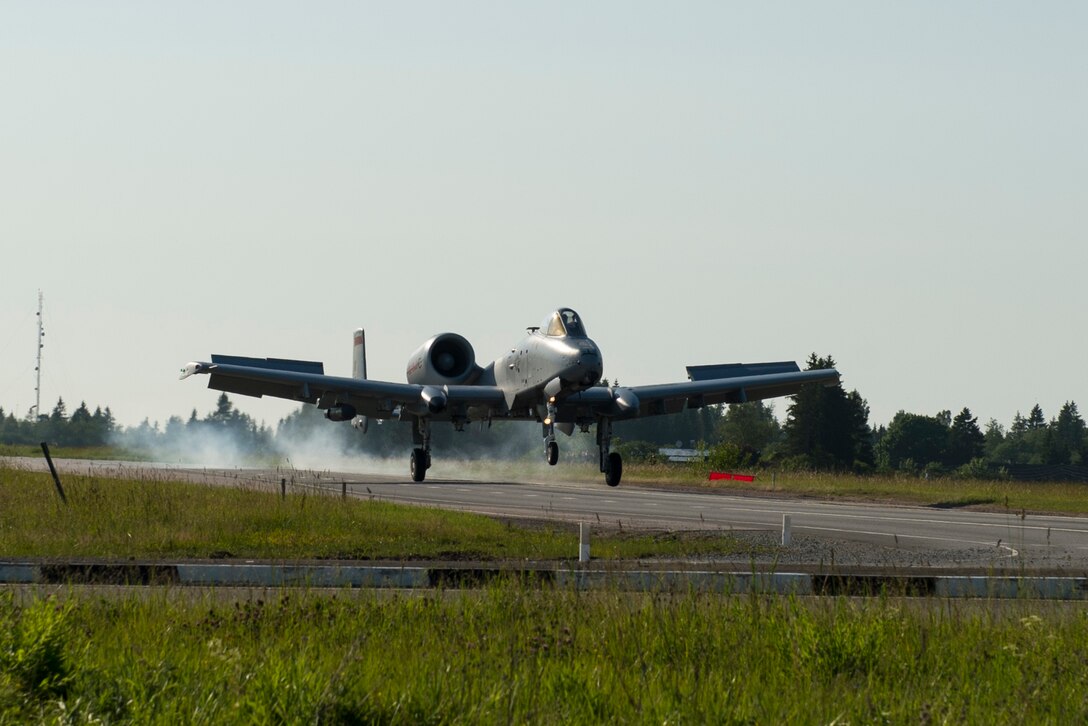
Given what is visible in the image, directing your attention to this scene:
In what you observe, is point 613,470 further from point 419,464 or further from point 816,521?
point 816,521

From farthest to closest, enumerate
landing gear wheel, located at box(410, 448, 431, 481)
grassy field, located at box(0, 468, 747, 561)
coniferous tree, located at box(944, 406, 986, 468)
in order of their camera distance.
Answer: coniferous tree, located at box(944, 406, 986, 468) < landing gear wheel, located at box(410, 448, 431, 481) < grassy field, located at box(0, 468, 747, 561)

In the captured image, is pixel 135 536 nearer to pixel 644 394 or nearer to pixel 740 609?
pixel 740 609

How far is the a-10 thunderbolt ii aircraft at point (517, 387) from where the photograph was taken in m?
34.9

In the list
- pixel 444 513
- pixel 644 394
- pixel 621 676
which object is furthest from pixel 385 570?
pixel 644 394

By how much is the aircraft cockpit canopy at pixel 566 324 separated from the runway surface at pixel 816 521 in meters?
4.36

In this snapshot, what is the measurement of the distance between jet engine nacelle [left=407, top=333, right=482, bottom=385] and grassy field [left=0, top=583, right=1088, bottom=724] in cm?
3247

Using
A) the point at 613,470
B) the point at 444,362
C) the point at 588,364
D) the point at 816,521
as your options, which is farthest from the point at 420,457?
the point at 816,521

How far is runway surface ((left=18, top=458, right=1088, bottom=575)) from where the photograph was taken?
1809 cm

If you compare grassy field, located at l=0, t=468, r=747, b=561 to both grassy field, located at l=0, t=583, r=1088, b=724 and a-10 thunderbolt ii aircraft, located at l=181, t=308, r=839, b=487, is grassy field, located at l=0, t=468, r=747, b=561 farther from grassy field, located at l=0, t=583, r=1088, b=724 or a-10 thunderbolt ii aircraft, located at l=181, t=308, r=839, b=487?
a-10 thunderbolt ii aircraft, located at l=181, t=308, r=839, b=487

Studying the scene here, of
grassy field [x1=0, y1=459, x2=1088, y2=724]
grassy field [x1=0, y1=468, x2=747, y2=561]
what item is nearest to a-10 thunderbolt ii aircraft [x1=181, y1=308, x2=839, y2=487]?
grassy field [x1=0, y1=468, x2=747, y2=561]

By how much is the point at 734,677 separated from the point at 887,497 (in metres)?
34.5

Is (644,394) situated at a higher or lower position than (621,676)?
higher

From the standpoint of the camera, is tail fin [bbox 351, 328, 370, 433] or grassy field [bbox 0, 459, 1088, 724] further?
tail fin [bbox 351, 328, 370, 433]

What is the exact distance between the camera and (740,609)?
8.95 metres
